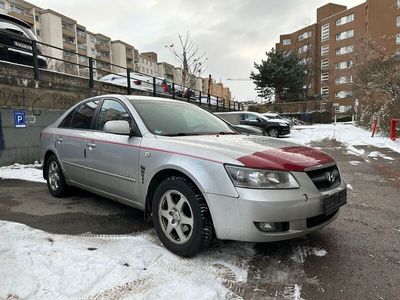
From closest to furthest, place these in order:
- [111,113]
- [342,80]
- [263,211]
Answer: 1. [263,211]
2. [111,113]
3. [342,80]

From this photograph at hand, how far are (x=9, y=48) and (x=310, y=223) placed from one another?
8.59m

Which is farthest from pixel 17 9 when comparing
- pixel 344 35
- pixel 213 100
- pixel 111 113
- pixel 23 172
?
pixel 111 113

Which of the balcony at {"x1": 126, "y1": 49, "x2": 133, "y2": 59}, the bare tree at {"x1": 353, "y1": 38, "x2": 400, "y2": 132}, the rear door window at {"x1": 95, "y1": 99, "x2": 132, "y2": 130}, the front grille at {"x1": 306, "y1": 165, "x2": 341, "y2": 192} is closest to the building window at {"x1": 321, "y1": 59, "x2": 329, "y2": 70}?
the bare tree at {"x1": 353, "y1": 38, "x2": 400, "y2": 132}

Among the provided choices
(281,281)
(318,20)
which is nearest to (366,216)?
(281,281)

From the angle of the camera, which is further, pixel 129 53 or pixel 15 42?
Answer: pixel 129 53

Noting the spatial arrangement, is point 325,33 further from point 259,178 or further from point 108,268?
point 108,268

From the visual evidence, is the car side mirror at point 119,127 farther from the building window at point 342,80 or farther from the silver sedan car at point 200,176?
the building window at point 342,80

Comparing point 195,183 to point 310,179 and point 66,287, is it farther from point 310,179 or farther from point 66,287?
point 66,287

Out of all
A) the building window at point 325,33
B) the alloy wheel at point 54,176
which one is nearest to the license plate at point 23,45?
the alloy wheel at point 54,176

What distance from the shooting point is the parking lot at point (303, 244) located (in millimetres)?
2852

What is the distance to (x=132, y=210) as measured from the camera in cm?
485

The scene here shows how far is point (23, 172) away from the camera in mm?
7660

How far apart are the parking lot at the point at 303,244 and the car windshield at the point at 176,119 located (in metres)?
1.20

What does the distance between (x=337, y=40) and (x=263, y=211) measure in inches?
2534
